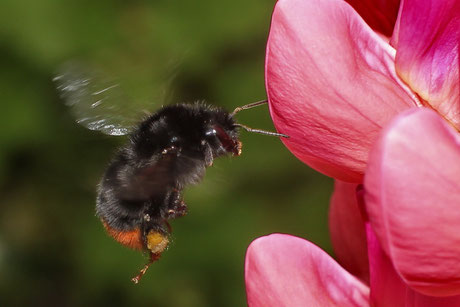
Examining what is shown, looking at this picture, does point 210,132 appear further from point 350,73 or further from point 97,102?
point 350,73

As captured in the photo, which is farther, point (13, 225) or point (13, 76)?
point (13, 225)

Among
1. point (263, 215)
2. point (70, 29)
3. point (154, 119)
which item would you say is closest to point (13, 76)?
point (70, 29)

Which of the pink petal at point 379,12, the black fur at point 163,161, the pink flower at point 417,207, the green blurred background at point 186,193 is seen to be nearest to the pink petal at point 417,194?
the pink flower at point 417,207

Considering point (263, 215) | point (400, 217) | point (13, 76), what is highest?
point (400, 217)

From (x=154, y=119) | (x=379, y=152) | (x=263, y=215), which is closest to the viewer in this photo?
(x=379, y=152)

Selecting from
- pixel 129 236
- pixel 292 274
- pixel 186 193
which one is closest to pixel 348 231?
pixel 292 274

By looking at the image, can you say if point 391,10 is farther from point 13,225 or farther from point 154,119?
point 13,225

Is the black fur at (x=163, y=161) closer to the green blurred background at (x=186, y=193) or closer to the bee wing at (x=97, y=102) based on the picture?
the bee wing at (x=97, y=102)
